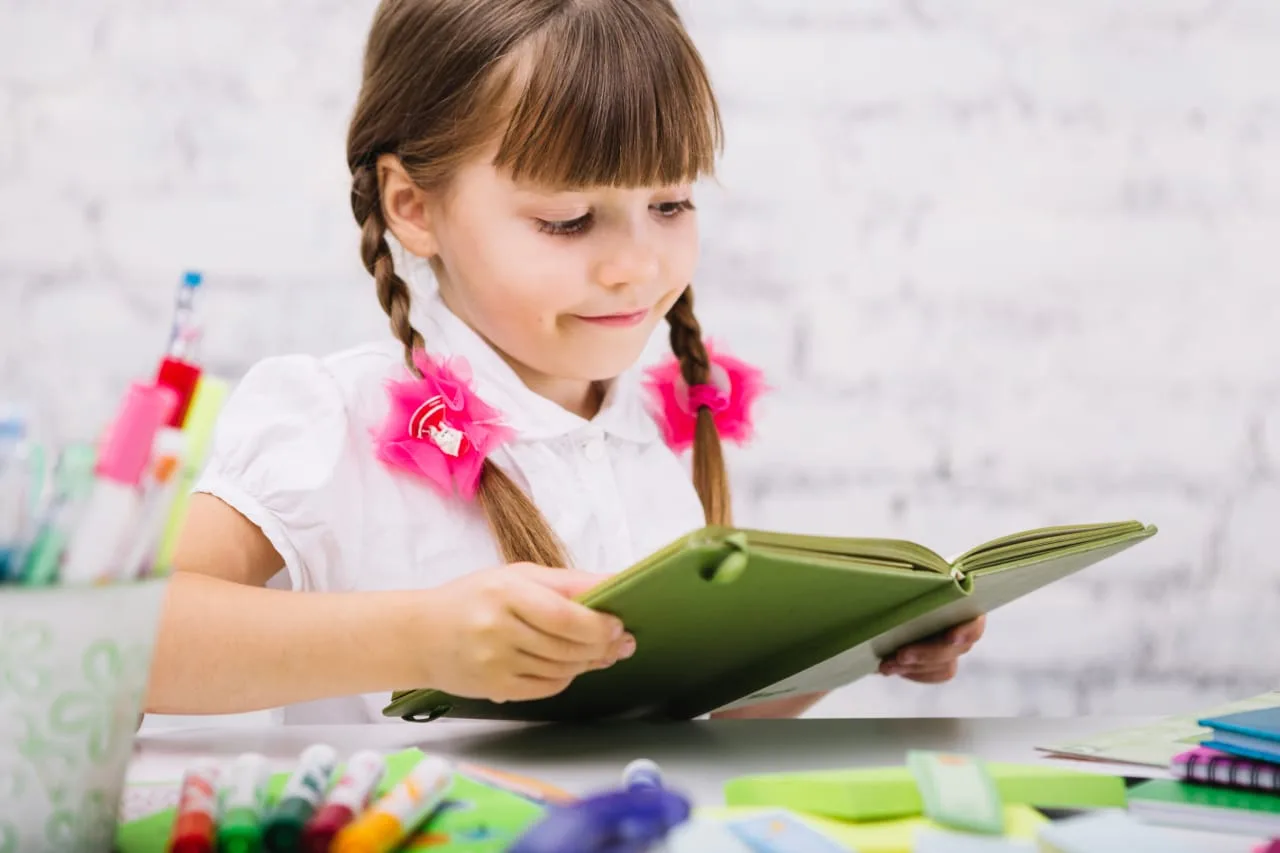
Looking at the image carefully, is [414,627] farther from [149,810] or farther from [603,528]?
[603,528]

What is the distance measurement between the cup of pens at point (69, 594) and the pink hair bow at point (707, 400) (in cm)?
72

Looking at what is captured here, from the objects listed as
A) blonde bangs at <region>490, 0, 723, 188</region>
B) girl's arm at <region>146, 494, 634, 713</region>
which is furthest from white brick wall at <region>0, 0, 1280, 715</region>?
girl's arm at <region>146, 494, 634, 713</region>

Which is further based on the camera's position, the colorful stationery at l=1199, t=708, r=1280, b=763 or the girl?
the girl

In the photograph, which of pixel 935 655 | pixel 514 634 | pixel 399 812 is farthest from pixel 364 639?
pixel 935 655

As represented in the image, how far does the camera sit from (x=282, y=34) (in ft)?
4.66

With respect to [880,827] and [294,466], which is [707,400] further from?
[880,827]

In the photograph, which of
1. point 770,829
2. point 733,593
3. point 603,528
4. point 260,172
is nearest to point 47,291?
point 260,172

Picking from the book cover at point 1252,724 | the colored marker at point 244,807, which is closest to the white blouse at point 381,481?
the colored marker at point 244,807

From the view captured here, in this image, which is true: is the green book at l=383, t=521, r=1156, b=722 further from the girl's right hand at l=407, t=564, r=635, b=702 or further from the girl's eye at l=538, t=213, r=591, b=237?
the girl's eye at l=538, t=213, r=591, b=237

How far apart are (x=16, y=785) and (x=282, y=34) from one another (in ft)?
3.94

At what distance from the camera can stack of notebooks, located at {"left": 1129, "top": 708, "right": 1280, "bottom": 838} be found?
1.57 feet

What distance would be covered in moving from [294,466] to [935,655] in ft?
1.32

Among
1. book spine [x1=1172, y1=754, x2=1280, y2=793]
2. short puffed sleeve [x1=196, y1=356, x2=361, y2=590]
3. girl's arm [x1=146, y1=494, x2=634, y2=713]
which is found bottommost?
book spine [x1=1172, y1=754, x2=1280, y2=793]

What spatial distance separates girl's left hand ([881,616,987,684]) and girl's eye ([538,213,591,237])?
12.7 inches
